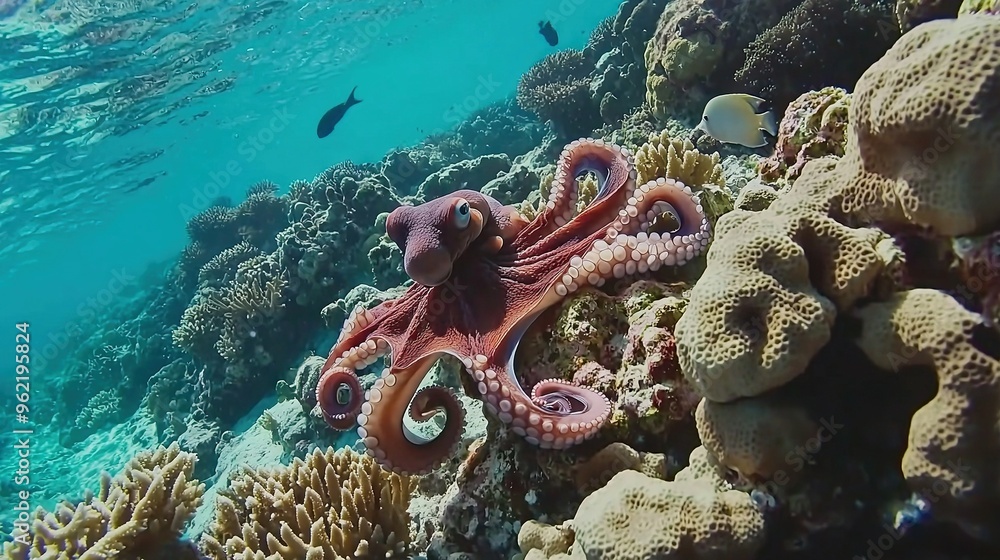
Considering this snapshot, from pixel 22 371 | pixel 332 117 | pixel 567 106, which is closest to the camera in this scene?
pixel 22 371

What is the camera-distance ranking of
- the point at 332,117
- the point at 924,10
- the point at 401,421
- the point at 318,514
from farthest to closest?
the point at 332,117 < the point at 924,10 < the point at 318,514 < the point at 401,421

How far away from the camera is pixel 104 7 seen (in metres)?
17.1

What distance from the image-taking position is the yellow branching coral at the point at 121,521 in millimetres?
3371

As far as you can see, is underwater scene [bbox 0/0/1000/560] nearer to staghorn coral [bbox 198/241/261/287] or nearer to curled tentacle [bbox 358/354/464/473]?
curled tentacle [bbox 358/354/464/473]

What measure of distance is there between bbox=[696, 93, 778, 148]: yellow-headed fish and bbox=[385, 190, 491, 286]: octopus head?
2.55m

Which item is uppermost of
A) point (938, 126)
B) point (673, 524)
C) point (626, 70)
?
point (938, 126)

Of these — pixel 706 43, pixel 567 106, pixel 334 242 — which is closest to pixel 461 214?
pixel 706 43

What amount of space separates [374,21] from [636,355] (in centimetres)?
3463

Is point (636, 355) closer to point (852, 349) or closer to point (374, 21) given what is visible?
point (852, 349)

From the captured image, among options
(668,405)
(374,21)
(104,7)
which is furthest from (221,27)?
(668,405)

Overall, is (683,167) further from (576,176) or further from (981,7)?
(981,7)

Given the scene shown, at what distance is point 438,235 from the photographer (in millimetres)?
3418

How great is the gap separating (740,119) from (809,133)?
151 cm

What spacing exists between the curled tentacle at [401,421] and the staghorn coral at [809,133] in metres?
2.45
